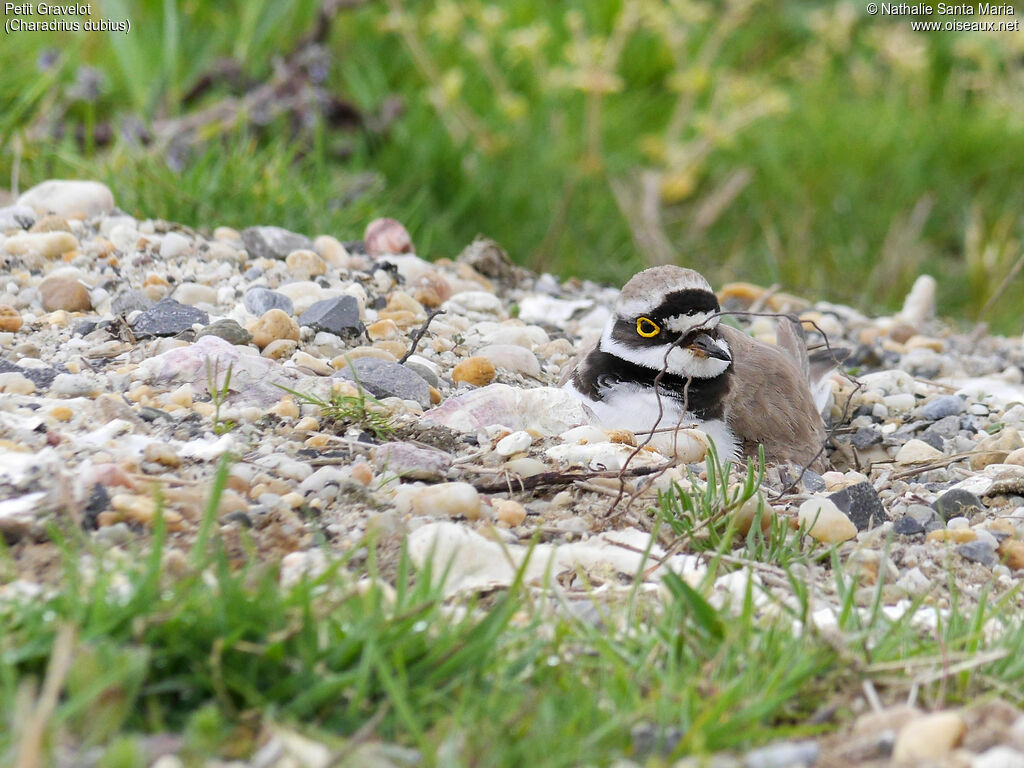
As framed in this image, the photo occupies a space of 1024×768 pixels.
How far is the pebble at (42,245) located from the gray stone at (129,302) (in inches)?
19.9

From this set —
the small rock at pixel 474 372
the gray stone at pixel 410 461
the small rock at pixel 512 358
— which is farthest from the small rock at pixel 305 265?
the gray stone at pixel 410 461

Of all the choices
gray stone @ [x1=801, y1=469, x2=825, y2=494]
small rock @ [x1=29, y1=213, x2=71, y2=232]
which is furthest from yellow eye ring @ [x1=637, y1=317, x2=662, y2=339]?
small rock @ [x1=29, y1=213, x2=71, y2=232]

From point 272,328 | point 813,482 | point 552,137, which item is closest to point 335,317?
point 272,328

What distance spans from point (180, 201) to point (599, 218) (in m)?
3.09

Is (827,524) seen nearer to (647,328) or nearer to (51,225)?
(647,328)

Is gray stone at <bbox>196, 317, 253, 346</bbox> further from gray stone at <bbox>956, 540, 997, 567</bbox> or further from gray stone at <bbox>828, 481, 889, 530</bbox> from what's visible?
gray stone at <bbox>956, 540, 997, 567</bbox>

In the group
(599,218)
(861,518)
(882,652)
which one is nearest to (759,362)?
(861,518)

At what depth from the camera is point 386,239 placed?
17.3ft

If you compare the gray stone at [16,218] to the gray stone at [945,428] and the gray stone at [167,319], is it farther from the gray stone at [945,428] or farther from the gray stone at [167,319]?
the gray stone at [945,428]

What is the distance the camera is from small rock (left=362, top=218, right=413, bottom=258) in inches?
207

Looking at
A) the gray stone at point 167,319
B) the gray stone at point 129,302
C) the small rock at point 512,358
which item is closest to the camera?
the gray stone at point 167,319

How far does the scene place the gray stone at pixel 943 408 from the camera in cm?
444

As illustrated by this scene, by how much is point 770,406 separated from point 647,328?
1.80 ft

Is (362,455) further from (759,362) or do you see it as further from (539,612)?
(759,362)
